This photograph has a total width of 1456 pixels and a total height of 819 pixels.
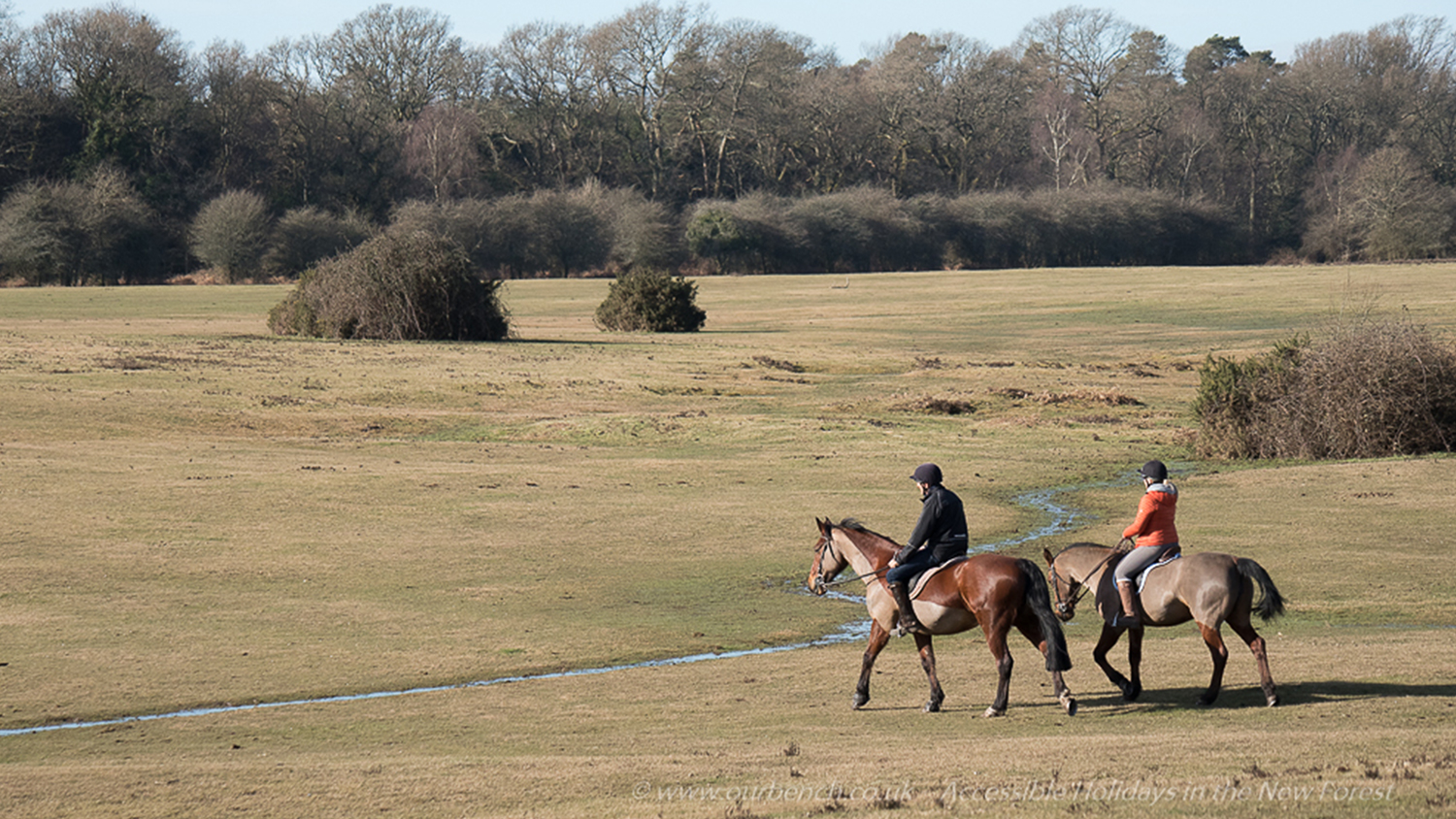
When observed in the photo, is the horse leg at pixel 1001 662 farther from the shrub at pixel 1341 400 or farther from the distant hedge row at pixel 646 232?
the distant hedge row at pixel 646 232

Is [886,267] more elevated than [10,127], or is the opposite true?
[10,127]

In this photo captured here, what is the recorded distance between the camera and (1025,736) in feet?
38.5

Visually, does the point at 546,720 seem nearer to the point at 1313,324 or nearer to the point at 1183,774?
the point at 1183,774

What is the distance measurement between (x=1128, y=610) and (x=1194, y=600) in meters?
0.65

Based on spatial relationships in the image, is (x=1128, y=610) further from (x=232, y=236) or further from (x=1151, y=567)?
(x=232, y=236)

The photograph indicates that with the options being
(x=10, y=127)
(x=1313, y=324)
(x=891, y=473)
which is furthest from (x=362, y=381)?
(x=10, y=127)

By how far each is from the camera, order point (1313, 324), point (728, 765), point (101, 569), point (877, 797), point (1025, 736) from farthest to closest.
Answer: point (1313, 324), point (101, 569), point (1025, 736), point (728, 765), point (877, 797)

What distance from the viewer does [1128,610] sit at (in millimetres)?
13133

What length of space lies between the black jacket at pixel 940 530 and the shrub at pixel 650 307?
56.3m

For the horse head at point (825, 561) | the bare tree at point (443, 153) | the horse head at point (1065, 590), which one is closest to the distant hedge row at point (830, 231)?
the bare tree at point (443, 153)

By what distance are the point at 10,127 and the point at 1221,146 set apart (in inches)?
4133

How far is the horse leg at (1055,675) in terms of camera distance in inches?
496

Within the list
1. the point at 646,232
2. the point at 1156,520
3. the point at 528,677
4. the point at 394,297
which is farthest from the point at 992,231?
the point at 1156,520

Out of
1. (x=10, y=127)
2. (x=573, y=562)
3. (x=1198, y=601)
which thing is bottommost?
(x=573, y=562)
